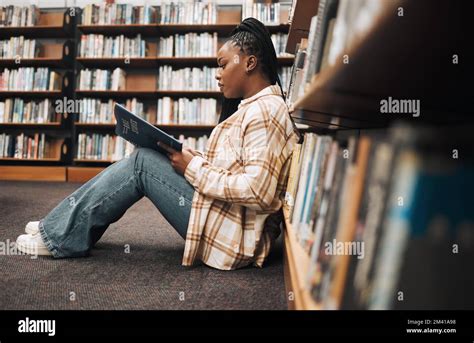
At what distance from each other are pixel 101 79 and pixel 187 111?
93 centimetres

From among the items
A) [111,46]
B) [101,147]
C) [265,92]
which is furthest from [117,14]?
[265,92]

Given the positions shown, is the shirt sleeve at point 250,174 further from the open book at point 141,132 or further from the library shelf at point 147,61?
the library shelf at point 147,61

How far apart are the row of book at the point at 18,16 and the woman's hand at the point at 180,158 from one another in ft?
12.3

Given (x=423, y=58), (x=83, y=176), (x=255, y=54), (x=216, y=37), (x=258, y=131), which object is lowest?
(x=83, y=176)

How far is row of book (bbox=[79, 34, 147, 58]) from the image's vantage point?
13.0 ft

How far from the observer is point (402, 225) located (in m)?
0.48

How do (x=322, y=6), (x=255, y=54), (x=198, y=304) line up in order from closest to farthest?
1. (x=322, y=6)
2. (x=198, y=304)
3. (x=255, y=54)

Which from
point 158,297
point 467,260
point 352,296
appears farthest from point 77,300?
point 467,260

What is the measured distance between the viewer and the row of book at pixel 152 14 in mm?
3857

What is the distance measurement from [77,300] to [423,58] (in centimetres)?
90

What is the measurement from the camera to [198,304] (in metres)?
0.97

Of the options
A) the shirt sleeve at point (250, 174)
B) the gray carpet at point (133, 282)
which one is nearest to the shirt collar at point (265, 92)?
the shirt sleeve at point (250, 174)
